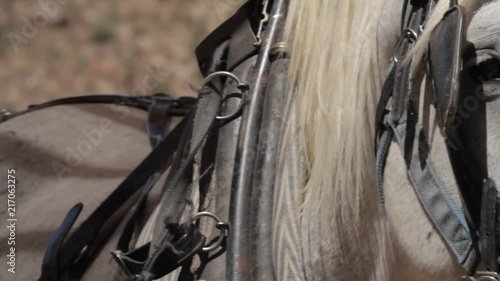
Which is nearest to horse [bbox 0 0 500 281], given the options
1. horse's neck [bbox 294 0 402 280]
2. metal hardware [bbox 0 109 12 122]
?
horse's neck [bbox 294 0 402 280]

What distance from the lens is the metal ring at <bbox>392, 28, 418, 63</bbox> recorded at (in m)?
1.09

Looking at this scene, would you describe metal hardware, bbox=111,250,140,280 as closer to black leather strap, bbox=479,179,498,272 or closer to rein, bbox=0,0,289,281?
rein, bbox=0,0,289,281

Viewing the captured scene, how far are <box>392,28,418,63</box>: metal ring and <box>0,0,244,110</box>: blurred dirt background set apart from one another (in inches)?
167

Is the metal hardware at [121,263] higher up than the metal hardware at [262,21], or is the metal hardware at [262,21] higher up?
the metal hardware at [262,21]

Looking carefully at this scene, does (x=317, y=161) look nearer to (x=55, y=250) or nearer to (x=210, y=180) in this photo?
(x=210, y=180)

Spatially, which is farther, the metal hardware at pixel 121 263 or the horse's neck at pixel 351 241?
the metal hardware at pixel 121 263

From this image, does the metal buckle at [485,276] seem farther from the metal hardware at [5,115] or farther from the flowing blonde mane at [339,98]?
the metal hardware at [5,115]

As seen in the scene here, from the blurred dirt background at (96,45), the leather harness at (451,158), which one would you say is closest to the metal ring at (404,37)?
the leather harness at (451,158)

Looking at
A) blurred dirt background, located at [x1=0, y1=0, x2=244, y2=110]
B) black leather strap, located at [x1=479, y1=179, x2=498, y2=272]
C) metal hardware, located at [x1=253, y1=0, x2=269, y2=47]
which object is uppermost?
blurred dirt background, located at [x1=0, y1=0, x2=244, y2=110]

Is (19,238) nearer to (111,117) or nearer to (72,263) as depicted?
(72,263)

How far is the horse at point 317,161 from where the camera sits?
3.50 ft

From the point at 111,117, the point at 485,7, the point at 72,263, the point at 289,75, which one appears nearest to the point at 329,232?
the point at 289,75

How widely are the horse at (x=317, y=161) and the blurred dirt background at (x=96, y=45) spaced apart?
403 centimetres

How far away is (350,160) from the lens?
1.15 m
